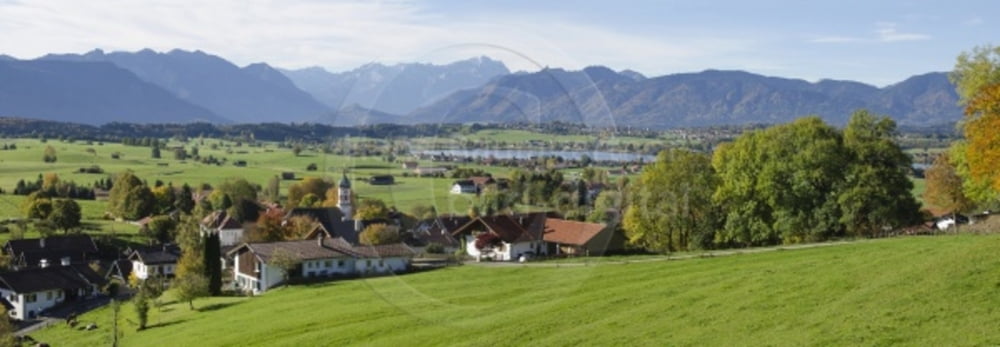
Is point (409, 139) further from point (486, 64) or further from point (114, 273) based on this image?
point (114, 273)

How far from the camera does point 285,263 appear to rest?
5694 cm

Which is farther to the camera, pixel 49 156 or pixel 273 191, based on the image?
pixel 49 156

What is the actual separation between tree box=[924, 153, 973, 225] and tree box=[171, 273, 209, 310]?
55.4m

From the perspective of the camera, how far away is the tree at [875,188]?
48.9m

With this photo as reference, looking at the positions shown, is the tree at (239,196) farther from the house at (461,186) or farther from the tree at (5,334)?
the house at (461,186)

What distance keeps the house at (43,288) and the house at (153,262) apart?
4.61 meters

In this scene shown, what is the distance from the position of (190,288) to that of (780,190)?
126 ft

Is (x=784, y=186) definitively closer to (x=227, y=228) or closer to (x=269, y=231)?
(x=269, y=231)

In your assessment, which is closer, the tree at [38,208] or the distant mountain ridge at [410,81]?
the distant mountain ridge at [410,81]

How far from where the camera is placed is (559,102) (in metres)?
16.7

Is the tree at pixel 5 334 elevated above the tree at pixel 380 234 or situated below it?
below

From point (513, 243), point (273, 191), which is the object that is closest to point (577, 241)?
point (513, 243)

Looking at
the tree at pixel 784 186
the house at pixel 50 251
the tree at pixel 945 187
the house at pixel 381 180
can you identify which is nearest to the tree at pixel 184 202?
the house at pixel 50 251

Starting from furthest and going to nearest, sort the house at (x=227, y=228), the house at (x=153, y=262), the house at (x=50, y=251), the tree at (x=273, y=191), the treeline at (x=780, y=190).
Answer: the tree at (x=273, y=191)
the house at (x=227, y=228)
the house at (x=50, y=251)
the house at (x=153, y=262)
the treeline at (x=780, y=190)
